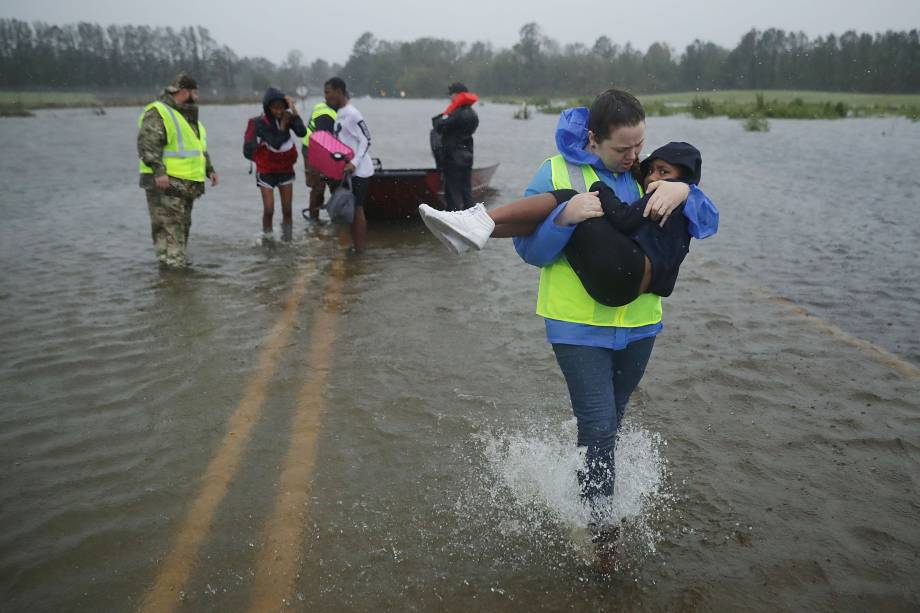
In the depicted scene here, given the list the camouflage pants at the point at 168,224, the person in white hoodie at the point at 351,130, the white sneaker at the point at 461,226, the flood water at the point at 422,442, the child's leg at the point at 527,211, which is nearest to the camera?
the white sneaker at the point at 461,226

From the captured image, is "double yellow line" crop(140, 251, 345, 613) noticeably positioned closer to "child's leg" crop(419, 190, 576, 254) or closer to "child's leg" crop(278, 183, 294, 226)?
"child's leg" crop(419, 190, 576, 254)

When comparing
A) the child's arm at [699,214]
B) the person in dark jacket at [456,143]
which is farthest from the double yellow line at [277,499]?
the person in dark jacket at [456,143]

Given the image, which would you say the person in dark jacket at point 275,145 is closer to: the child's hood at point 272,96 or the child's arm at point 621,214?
the child's hood at point 272,96

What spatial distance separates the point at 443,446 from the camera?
154 inches

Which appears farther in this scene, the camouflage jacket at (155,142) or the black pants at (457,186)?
the black pants at (457,186)

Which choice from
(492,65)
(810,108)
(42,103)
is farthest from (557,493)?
(492,65)

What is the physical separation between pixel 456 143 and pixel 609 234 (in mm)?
7812

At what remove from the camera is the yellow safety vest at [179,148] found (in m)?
7.29

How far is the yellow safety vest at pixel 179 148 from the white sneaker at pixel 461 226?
19.2 feet

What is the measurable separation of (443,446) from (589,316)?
1589mm

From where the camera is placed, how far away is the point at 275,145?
8.70 metres

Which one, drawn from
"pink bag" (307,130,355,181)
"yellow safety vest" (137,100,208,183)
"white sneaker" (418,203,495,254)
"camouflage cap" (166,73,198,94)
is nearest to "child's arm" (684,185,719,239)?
"white sneaker" (418,203,495,254)

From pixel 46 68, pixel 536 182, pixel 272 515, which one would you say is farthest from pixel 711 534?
pixel 46 68

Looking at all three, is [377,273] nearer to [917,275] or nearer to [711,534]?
[711,534]
